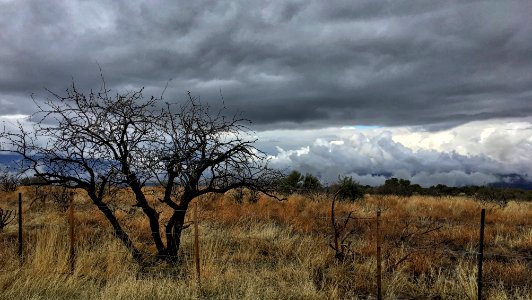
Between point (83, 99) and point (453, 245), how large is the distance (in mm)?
10122

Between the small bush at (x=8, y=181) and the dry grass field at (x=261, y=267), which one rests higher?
the small bush at (x=8, y=181)

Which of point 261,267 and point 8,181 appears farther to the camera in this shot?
point 8,181

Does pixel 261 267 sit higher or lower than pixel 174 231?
lower

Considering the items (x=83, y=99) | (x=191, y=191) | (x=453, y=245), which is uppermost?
(x=83, y=99)

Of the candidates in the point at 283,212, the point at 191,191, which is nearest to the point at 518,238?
the point at 283,212

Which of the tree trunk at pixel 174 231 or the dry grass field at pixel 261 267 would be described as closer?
the dry grass field at pixel 261 267

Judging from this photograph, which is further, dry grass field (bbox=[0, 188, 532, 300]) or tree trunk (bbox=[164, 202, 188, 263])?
tree trunk (bbox=[164, 202, 188, 263])

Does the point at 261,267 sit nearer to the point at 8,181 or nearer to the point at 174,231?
the point at 174,231

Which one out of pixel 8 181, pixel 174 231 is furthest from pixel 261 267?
pixel 8 181

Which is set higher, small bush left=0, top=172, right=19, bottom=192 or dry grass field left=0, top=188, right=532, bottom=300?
small bush left=0, top=172, right=19, bottom=192

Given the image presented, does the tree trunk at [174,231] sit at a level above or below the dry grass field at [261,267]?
above

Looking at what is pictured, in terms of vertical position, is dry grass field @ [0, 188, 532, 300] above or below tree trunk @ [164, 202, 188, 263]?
below

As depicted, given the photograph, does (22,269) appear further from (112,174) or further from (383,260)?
(383,260)

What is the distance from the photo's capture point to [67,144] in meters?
8.69
